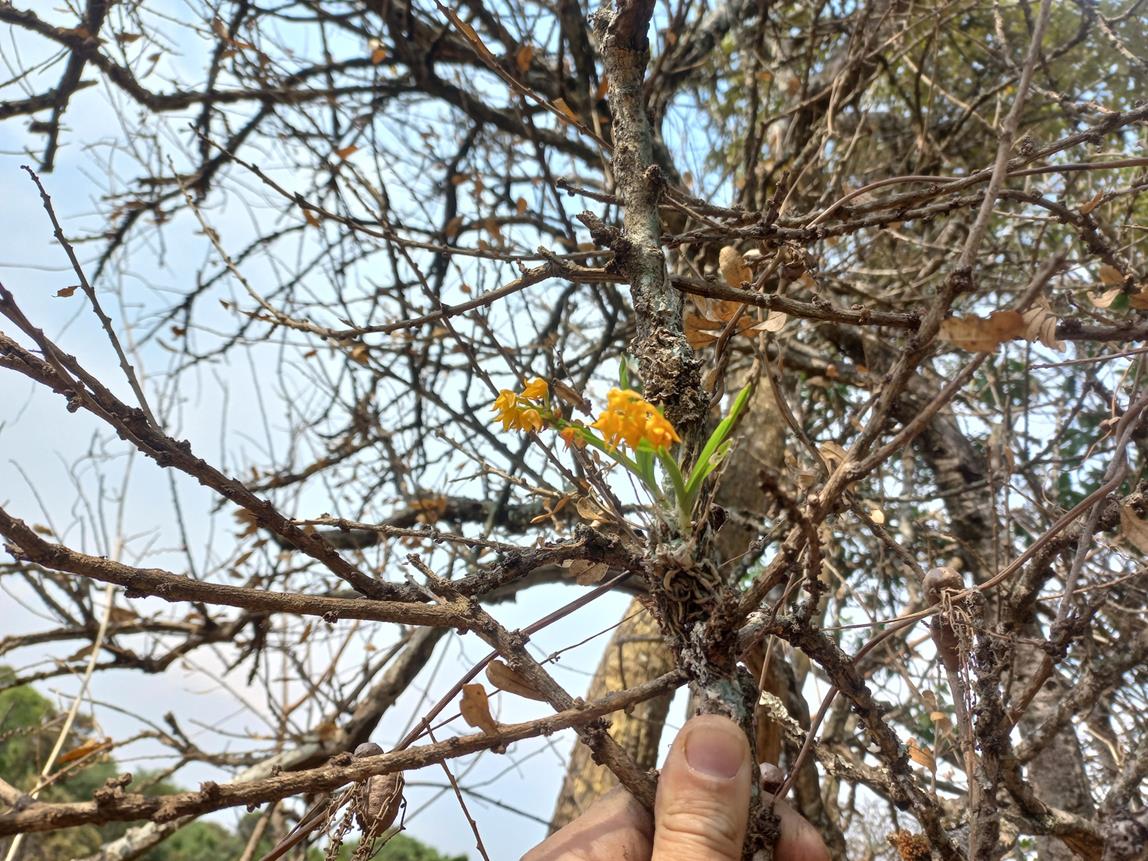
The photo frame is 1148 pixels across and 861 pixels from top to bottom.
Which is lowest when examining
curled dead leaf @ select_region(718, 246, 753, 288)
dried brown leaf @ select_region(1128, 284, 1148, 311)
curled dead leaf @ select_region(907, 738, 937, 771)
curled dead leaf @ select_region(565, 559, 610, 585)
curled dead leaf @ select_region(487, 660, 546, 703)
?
curled dead leaf @ select_region(487, 660, 546, 703)

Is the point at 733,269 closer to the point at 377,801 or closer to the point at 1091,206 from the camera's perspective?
the point at 1091,206

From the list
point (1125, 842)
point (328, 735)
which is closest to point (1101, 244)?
point (1125, 842)

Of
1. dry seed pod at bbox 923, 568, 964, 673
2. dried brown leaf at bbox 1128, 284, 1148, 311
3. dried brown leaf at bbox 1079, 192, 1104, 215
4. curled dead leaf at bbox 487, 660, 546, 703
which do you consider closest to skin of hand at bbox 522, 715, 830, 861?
curled dead leaf at bbox 487, 660, 546, 703

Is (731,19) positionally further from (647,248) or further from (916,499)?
(647,248)

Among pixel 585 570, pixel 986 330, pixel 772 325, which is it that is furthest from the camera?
pixel 585 570

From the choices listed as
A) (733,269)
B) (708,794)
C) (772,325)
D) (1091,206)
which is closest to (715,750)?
(708,794)

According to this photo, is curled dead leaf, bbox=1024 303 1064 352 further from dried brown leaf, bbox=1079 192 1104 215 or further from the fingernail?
the fingernail

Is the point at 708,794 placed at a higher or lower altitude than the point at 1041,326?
lower

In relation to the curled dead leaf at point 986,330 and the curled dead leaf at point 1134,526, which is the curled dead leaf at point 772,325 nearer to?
the curled dead leaf at point 986,330
